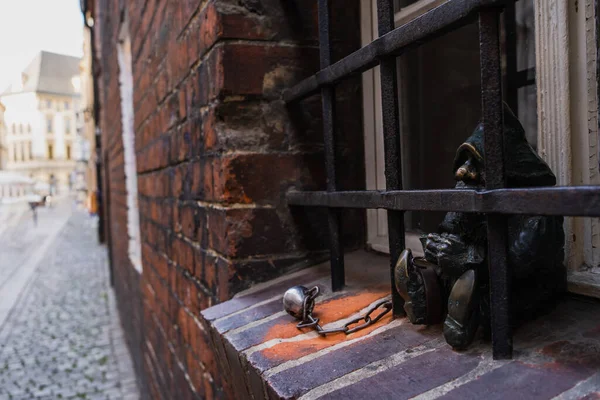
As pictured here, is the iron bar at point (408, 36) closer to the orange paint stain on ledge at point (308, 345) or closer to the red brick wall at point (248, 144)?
the red brick wall at point (248, 144)

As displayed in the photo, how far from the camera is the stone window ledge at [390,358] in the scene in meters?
0.63

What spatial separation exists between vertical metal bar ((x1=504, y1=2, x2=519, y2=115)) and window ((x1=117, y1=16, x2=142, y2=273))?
3.26 m

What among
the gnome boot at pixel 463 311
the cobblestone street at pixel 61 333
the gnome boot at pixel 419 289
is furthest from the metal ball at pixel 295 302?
Answer: the cobblestone street at pixel 61 333

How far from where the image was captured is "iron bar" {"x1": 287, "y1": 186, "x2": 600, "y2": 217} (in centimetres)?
54

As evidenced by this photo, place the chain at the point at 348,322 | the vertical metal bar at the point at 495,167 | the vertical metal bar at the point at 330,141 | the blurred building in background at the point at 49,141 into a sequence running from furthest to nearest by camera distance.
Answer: the blurred building in background at the point at 49,141 < the vertical metal bar at the point at 330,141 < the chain at the point at 348,322 < the vertical metal bar at the point at 495,167

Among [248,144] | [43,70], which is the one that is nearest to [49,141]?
[43,70]

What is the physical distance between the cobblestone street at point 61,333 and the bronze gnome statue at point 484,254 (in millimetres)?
3385

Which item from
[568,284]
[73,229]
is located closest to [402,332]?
[568,284]

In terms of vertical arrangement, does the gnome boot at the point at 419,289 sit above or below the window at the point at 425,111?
below

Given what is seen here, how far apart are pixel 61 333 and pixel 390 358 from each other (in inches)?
210

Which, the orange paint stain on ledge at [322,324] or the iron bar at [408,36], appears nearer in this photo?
the iron bar at [408,36]

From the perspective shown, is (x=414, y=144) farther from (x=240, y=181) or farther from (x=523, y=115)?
(x=240, y=181)

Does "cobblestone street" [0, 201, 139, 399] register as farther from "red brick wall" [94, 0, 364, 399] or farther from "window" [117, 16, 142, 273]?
"red brick wall" [94, 0, 364, 399]

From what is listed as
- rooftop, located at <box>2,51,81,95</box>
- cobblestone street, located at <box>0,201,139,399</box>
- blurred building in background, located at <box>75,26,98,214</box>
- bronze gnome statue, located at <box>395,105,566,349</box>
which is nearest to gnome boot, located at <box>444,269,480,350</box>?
bronze gnome statue, located at <box>395,105,566,349</box>
